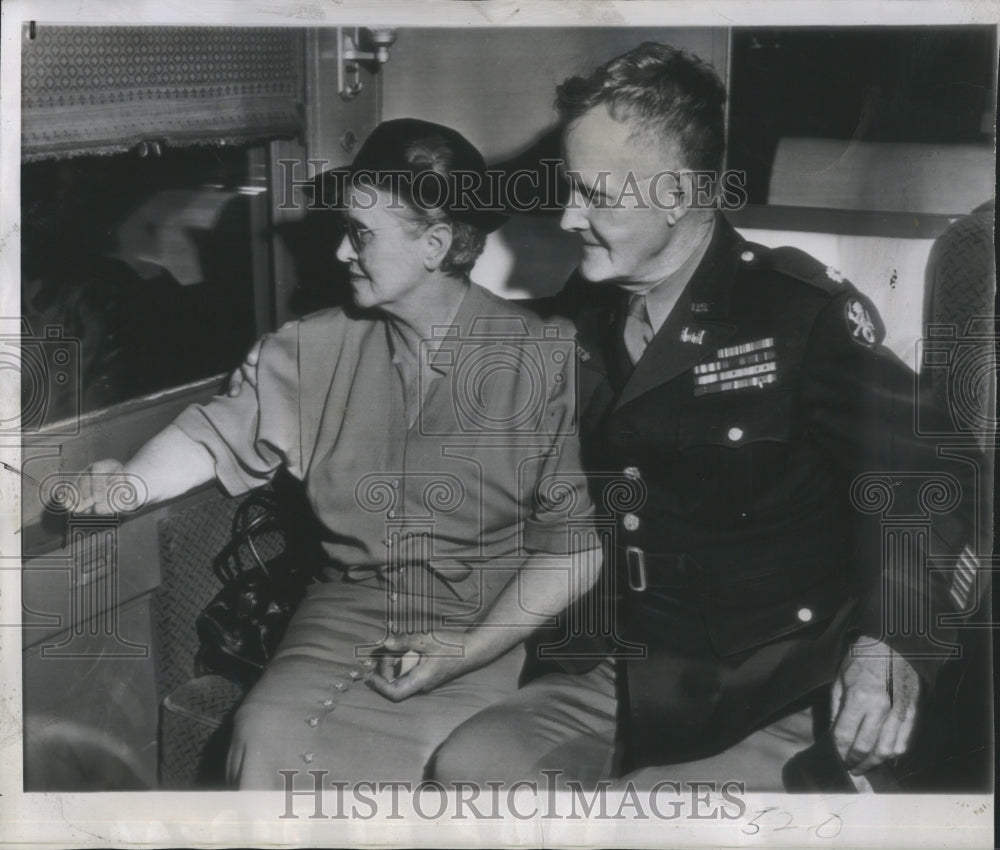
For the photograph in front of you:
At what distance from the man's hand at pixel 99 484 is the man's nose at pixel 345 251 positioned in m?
0.54

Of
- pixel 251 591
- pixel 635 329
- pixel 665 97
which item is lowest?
pixel 251 591

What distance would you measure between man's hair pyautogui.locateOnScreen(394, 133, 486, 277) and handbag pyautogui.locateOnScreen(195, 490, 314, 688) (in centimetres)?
56

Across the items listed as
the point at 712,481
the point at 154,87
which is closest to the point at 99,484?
the point at 154,87

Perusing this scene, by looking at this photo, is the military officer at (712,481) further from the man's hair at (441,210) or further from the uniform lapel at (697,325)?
the man's hair at (441,210)

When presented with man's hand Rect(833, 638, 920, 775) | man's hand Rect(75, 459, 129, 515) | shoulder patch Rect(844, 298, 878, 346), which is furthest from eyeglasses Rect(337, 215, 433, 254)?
man's hand Rect(833, 638, 920, 775)

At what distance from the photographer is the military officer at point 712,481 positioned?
1.92 metres

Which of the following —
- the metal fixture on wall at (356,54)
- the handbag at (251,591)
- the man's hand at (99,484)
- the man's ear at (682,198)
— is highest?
the metal fixture on wall at (356,54)

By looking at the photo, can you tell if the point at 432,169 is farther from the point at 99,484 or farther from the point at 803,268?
the point at 99,484

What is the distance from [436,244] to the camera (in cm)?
196

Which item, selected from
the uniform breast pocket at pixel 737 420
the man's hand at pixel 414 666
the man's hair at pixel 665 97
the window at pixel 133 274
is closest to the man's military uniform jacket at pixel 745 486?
the uniform breast pocket at pixel 737 420

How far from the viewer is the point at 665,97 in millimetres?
1914

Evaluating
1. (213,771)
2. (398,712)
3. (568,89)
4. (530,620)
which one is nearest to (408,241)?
(568,89)

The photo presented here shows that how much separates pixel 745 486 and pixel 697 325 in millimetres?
290

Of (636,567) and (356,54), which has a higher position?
(356,54)
